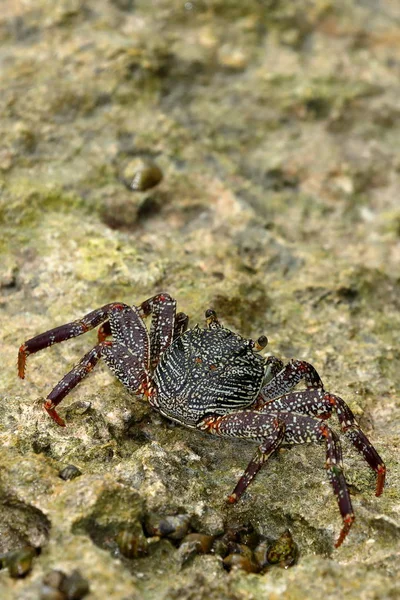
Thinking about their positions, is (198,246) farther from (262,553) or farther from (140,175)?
(262,553)

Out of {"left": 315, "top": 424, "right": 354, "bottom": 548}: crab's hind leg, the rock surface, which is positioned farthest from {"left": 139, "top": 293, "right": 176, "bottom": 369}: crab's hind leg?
{"left": 315, "top": 424, "right": 354, "bottom": 548}: crab's hind leg

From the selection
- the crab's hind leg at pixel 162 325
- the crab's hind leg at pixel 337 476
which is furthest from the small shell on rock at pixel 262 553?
the crab's hind leg at pixel 162 325

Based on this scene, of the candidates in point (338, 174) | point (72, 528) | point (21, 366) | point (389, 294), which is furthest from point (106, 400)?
point (338, 174)

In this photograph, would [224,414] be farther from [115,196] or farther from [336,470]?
[115,196]

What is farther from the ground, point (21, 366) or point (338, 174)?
point (21, 366)

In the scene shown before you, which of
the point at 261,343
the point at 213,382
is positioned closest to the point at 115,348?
the point at 213,382

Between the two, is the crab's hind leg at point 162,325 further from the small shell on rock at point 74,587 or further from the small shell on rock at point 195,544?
the small shell on rock at point 74,587
